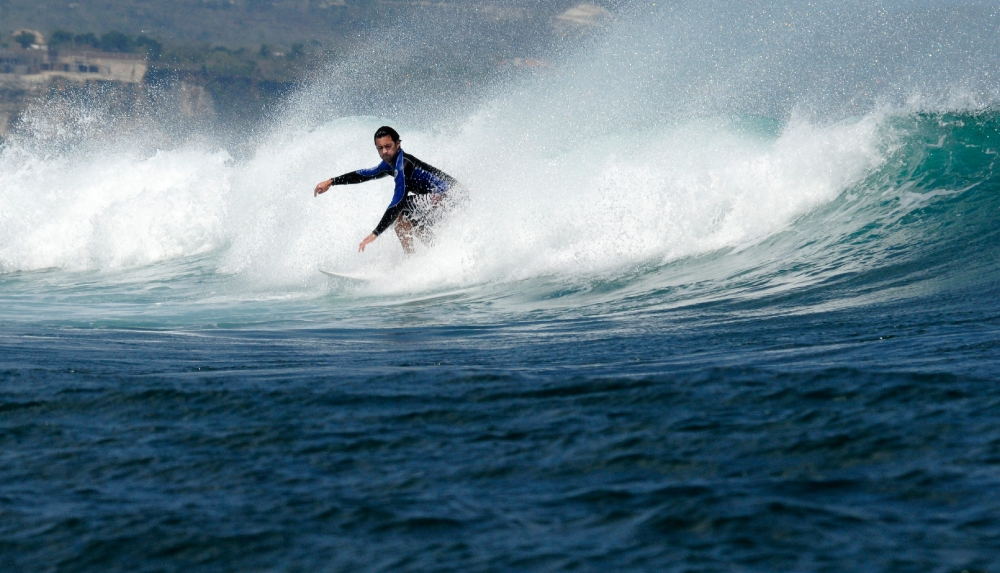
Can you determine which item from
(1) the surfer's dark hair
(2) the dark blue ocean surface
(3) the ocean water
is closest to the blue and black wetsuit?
(1) the surfer's dark hair

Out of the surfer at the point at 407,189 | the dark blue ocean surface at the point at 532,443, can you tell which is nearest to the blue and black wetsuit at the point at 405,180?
the surfer at the point at 407,189

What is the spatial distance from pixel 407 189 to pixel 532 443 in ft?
22.7

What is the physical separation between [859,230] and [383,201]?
644 cm

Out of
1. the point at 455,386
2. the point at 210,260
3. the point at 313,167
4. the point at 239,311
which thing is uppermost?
the point at 313,167

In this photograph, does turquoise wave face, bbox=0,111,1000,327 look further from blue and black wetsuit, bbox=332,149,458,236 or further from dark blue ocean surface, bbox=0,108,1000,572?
dark blue ocean surface, bbox=0,108,1000,572

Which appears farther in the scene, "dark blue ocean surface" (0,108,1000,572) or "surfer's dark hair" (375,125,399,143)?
"surfer's dark hair" (375,125,399,143)

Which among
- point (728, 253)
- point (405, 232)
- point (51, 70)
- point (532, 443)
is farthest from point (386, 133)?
point (51, 70)

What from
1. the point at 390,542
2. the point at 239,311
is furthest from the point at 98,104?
the point at 390,542

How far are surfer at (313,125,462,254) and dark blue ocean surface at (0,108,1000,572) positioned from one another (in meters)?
2.92

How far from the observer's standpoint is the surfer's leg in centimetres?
1083

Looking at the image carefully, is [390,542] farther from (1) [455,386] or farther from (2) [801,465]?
(1) [455,386]

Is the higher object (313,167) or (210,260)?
(313,167)

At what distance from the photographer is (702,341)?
601 cm

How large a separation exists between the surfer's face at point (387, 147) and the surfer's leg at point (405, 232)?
0.69m
